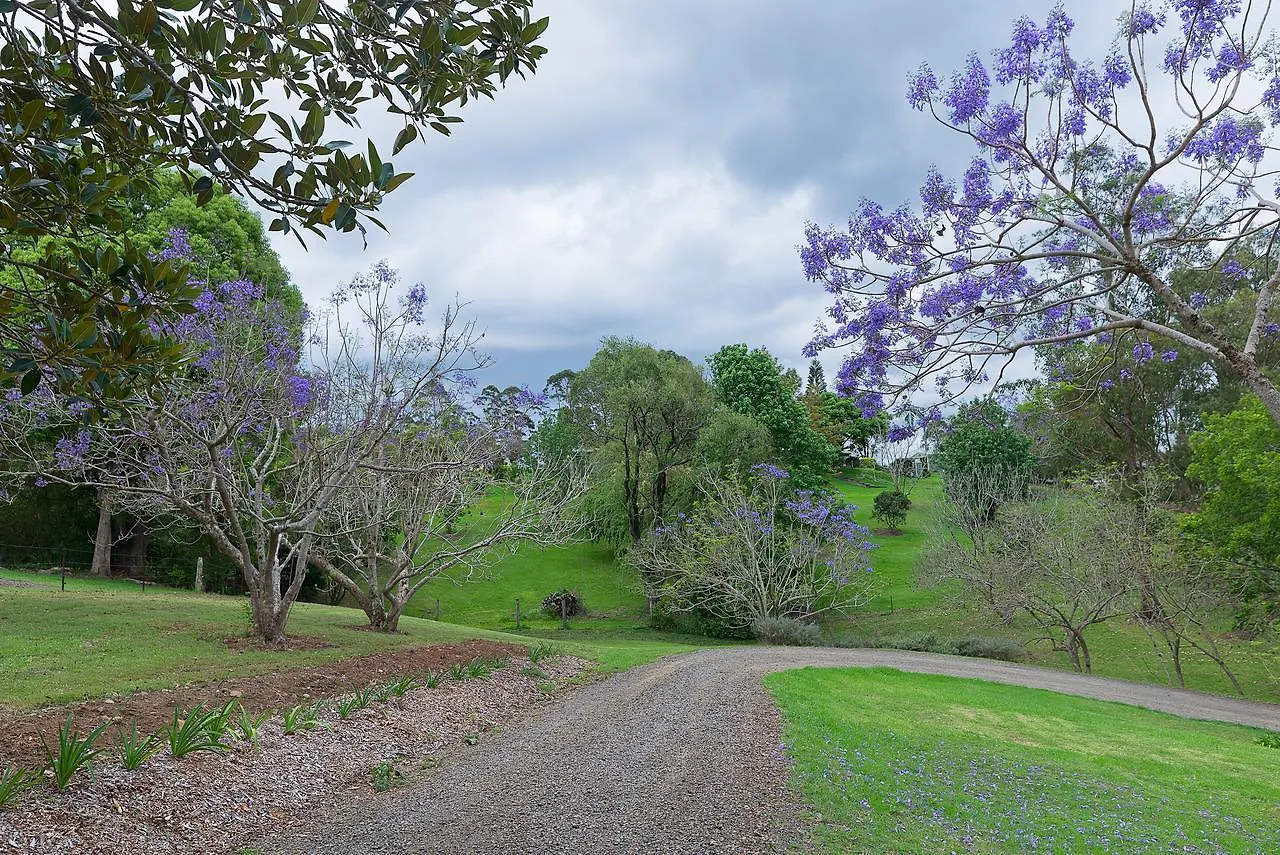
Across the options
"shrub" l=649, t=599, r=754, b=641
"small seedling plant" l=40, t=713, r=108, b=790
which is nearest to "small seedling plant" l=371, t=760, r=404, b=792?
"small seedling plant" l=40, t=713, r=108, b=790

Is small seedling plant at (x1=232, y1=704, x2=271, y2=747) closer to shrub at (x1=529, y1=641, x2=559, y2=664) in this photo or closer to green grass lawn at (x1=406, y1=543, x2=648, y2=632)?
shrub at (x1=529, y1=641, x2=559, y2=664)

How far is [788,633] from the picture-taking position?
21.9m

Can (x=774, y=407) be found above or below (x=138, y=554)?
above

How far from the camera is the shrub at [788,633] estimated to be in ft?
71.7

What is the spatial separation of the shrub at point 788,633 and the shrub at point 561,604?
9.57m

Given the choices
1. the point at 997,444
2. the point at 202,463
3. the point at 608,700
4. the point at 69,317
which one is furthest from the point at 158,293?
the point at 997,444

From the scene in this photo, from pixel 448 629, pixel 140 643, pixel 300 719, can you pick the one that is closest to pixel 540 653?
pixel 448 629

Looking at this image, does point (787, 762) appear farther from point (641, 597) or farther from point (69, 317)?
point (641, 597)

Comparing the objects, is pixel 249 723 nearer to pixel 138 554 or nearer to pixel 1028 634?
pixel 138 554

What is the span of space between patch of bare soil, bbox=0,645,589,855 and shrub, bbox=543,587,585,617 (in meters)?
20.1

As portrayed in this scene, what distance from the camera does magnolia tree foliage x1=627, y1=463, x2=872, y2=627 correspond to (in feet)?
79.0

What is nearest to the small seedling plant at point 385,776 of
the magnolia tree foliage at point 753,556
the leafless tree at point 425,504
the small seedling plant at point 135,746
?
the small seedling plant at point 135,746

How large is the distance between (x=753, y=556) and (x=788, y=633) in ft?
9.04

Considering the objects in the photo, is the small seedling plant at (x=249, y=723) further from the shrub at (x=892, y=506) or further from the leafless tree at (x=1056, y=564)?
the shrub at (x=892, y=506)
